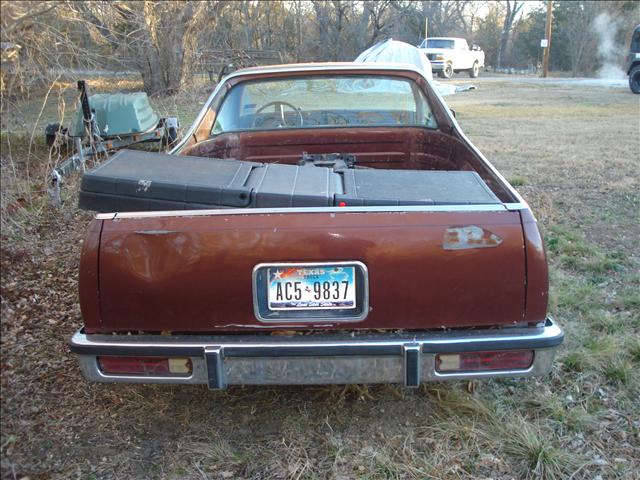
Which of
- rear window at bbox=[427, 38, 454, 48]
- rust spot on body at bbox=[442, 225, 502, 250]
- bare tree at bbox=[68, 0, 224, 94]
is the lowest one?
rust spot on body at bbox=[442, 225, 502, 250]

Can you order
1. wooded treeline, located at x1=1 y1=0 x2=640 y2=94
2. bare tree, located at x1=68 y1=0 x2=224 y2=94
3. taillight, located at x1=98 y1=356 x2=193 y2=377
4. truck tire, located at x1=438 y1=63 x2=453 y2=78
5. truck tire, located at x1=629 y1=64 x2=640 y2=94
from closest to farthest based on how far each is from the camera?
taillight, located at x1=98 y1=356 x2=193 y2=377 → wooded treeline, located at x1=1 y1=0 x2=640 y2=94 → bare tree, located at x1=68 y1=0 x2=224 y2=94 → truck tire, located at x1=629 y1=64 x2=640 y2=94 → truck tire, located at x1=438 y1=63 x2=453 y2=78

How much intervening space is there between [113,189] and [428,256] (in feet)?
4.42

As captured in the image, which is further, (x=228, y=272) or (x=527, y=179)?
(x=527, y=179)

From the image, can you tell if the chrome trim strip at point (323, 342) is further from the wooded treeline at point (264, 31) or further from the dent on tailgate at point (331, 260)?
the wooded treeline at point (264, 31)

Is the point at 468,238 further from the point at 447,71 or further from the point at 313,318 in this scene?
the point at 447,71

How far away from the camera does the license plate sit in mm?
2252

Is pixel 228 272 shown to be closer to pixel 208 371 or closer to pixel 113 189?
pixel 208 371

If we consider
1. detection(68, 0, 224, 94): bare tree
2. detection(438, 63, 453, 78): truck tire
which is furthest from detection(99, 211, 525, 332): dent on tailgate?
detection(438, 63, 453, 78): truck tire

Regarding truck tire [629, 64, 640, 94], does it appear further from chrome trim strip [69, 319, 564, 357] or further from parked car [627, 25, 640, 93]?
chrome trim strip [69, 319, 564, 357]

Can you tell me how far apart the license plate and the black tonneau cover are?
0.30 metres

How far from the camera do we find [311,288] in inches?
89.3

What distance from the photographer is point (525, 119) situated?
13047mm

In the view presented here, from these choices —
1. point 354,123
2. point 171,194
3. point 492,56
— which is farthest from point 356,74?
point 492,56

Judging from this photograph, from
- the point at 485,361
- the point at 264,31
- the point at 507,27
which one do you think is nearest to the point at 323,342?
the point at 485,361
